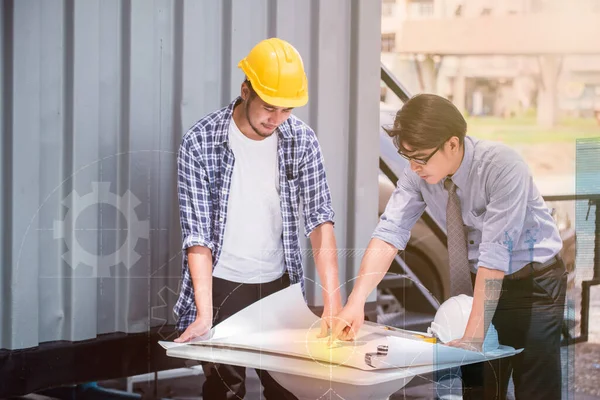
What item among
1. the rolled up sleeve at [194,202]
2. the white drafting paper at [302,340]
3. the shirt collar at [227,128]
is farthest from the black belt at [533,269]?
the rolled up sleeve at [194,202]

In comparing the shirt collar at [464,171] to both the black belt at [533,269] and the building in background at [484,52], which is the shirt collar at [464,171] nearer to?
the building in background at [484,52]

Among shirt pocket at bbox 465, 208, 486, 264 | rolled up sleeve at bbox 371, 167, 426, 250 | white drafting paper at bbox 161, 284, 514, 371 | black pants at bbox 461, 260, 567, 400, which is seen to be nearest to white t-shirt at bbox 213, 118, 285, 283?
white drafting paper at bbox 161, 284, 514, 371

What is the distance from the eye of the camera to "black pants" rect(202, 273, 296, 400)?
2363 millimetres

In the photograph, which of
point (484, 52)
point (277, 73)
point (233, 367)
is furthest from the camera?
point (484, 52)

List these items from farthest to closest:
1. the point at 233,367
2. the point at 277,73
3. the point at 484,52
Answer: the point at 484,52 → the point at 233,367 → the point at 277,73

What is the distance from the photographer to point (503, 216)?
2295 mm

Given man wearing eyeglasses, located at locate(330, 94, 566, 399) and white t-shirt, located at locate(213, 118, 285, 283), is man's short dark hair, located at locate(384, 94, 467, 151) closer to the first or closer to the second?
man wearing eyeglasses, located at locate(330, 94, 566, 399)

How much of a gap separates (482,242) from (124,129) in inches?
46.7

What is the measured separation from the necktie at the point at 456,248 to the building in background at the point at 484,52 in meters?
0.35

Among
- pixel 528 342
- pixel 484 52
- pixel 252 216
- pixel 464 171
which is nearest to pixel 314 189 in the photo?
pixel 252 216

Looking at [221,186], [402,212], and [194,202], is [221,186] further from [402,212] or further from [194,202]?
[402,212]

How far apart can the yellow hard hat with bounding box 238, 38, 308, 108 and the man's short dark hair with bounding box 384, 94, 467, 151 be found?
1.06 feet

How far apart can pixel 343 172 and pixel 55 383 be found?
115 centimetres

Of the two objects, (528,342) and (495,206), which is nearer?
(495,206)
